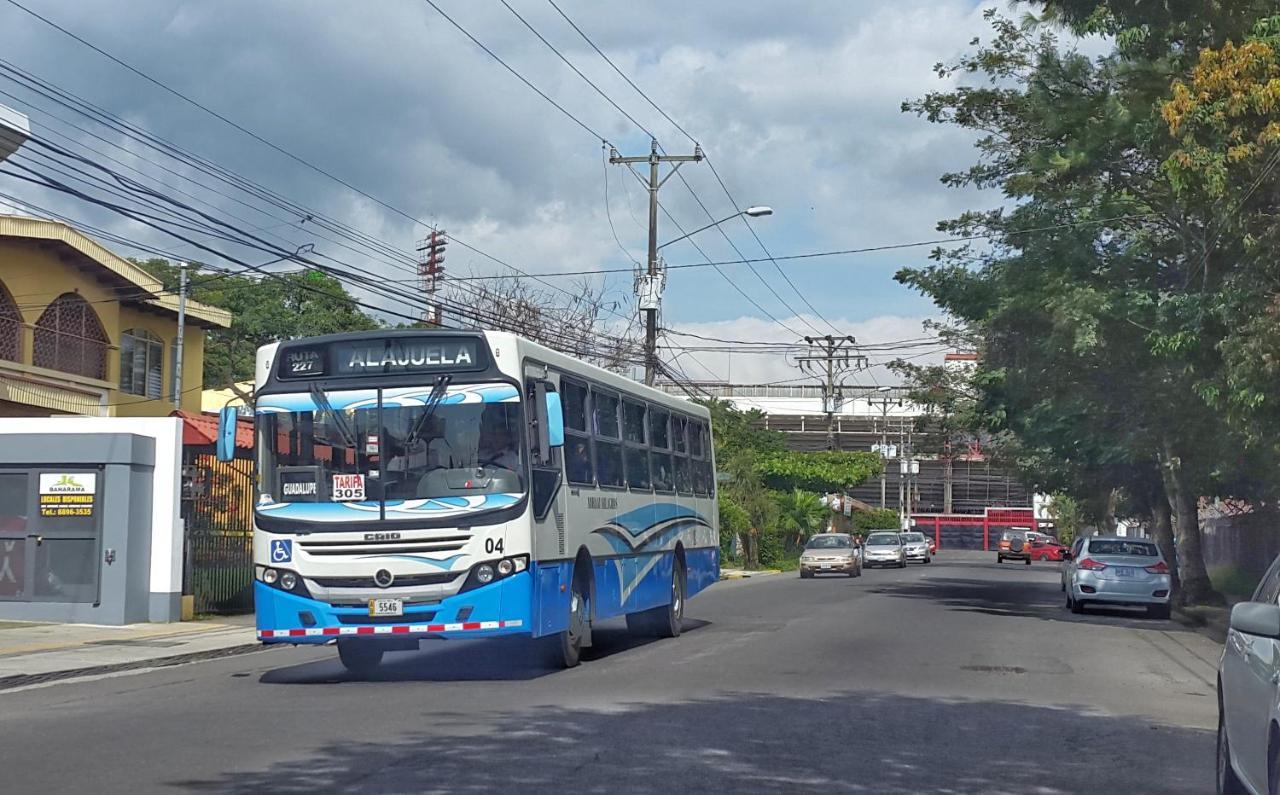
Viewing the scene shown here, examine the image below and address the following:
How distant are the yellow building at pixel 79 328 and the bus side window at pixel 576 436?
19900mm

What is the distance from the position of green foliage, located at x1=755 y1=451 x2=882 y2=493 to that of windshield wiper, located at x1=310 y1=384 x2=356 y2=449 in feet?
165

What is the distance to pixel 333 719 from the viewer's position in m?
11.7

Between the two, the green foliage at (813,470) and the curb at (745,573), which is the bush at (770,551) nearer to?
the curb at (745,573)

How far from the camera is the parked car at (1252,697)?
6.32m

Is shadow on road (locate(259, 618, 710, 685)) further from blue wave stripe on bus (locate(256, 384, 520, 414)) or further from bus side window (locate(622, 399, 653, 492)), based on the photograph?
blue wave stripe on bus (locate(256, 384, 520, 414))

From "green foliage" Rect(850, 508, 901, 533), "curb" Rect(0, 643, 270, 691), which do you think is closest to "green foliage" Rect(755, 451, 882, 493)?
"green foliage" Rect(850, 508, 901, 533)

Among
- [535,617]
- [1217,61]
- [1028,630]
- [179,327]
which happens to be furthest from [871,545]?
[535,617]

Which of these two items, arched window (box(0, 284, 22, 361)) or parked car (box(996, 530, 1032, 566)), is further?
parked car (box(996, 530, 1032, 566))

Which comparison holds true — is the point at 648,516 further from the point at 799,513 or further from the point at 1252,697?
the point at 799,513

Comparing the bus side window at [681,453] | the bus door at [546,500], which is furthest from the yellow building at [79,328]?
the bus door at [546,500]

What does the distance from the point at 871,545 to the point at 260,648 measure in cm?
4399

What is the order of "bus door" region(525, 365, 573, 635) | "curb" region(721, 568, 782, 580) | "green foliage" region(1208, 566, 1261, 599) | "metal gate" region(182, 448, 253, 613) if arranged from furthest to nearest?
1. "curb" region(721, 568, 782, 580)
2. "green foliage" region(1208, 566, 1261, 599)
3. "metal gate" region(182, 448, 253, 613)
4. "bus door" region(525, 365, 573, 635)

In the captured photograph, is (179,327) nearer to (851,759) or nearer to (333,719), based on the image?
(333,719)

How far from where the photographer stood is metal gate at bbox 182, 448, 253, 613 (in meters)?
23.8
